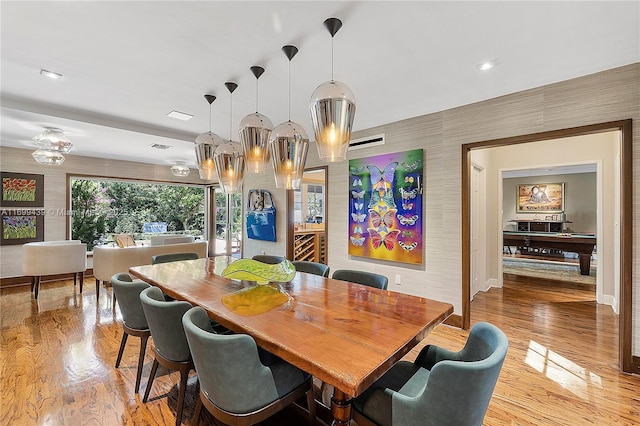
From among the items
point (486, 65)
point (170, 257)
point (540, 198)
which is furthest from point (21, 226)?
point (540, 198)

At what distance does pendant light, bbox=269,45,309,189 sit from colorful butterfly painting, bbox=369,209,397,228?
1.92 metres

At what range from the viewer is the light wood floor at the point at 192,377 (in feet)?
6.44

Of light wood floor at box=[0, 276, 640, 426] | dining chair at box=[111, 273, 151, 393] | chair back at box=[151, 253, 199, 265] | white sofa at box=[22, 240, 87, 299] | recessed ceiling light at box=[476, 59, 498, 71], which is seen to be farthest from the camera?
white sofa at box=[22, 240, 87, 299]

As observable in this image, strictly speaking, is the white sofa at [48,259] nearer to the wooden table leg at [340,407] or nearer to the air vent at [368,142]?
the air vent at [368,142]

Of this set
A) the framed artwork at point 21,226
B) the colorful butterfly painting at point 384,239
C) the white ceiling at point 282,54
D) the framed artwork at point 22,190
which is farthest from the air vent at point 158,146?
the colorful butterfly painting at point 384,239

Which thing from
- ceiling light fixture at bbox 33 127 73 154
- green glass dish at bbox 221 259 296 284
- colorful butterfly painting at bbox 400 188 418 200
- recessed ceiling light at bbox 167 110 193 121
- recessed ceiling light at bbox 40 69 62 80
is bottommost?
green glass dish at bbox 221 259 296 284

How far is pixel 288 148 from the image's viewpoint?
2.24 m

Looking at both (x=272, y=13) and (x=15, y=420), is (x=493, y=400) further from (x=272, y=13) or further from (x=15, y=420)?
(x=15, y=420)

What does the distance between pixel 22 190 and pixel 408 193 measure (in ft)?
22.7

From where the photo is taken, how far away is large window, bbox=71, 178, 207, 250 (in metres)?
6.52

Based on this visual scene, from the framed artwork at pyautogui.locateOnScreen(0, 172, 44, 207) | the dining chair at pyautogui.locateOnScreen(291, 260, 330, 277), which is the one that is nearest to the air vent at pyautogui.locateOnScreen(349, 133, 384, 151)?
the dining chair at pyautogui.locateOnScreen(291, 260, 330, 277)

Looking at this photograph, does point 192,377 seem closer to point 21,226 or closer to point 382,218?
point 382,218

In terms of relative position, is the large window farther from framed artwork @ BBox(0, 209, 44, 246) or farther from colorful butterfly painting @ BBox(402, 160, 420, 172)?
colorful butterfly painting @ BBox(402, 160, 420, 172)

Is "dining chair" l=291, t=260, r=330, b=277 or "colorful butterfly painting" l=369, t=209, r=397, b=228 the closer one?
"dining chair" l=291, t=260, r=330, b=277
